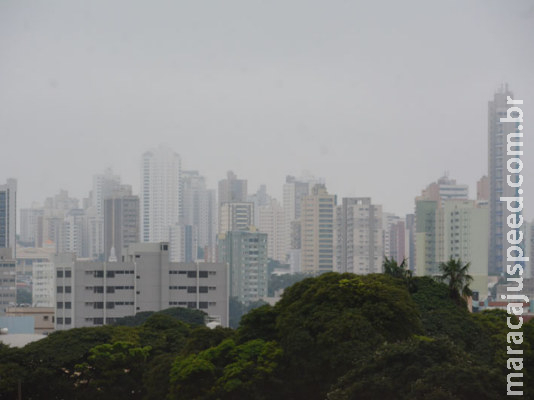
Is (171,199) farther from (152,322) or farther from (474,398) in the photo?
(474,398)

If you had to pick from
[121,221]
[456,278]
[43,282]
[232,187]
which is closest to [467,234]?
[43,282]

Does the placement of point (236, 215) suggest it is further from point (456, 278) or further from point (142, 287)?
point (456, 278)

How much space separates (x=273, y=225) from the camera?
127 metres

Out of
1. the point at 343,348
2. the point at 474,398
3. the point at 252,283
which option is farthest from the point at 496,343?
the point at 252,283

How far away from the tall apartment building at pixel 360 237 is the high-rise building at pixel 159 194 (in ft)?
117

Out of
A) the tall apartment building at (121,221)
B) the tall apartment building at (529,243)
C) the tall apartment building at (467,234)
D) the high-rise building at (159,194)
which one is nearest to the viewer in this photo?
the tall apartment building at (529,243)

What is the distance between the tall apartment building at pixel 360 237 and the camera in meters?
96.9

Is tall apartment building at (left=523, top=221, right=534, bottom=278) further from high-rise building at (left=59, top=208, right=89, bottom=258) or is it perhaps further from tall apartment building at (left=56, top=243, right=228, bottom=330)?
high-rise building at (left=59, top=208, right=89, bottom=258)

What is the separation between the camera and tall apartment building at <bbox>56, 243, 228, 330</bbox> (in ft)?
161

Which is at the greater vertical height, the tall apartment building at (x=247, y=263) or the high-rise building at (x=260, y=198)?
the high-rise building at (x=260, y=198)

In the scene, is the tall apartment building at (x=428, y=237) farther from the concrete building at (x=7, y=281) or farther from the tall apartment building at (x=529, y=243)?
the concrete building at (x=7, y=281)

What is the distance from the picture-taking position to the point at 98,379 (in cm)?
2205

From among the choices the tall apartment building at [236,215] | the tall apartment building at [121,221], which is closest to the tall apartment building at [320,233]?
the tall apartment building at [236,215]

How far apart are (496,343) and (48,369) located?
29.7 ft
